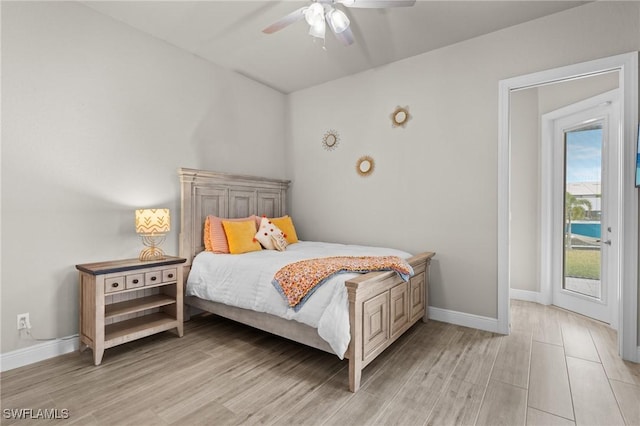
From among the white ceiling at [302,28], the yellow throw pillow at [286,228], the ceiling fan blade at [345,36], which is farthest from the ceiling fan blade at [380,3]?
the yellow throw pillow at [286,228]

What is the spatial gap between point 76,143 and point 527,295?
5216 mm

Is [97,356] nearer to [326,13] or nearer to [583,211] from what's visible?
[326,13]

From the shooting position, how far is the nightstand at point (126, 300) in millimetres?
2389

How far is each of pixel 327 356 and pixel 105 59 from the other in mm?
3268

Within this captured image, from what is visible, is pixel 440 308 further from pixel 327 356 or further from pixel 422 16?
pixel 422 16

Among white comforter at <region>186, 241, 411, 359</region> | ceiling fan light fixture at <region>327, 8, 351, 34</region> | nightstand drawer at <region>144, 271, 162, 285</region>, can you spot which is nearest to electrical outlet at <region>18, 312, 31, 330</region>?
nightstand drawer at <region>144, 271, 162, 285</region>

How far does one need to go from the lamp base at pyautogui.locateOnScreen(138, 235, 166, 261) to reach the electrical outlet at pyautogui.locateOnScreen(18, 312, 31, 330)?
854 millimetres

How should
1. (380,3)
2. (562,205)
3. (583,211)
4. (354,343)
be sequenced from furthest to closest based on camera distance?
(562,205), (583,211), (380,3), (354,343)

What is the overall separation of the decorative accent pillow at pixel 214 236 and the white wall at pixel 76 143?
0.32m

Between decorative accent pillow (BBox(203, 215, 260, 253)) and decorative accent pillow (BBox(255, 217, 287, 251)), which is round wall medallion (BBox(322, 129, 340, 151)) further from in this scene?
decorative accent pillow (BBox(203, 215, 260, 253))

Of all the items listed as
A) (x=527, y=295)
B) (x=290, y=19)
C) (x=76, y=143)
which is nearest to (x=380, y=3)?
(x=290, y=19)

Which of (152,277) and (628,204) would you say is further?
(152,277)

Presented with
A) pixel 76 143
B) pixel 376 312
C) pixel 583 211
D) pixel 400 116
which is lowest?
pixel 376 312

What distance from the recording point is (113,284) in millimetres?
2473
